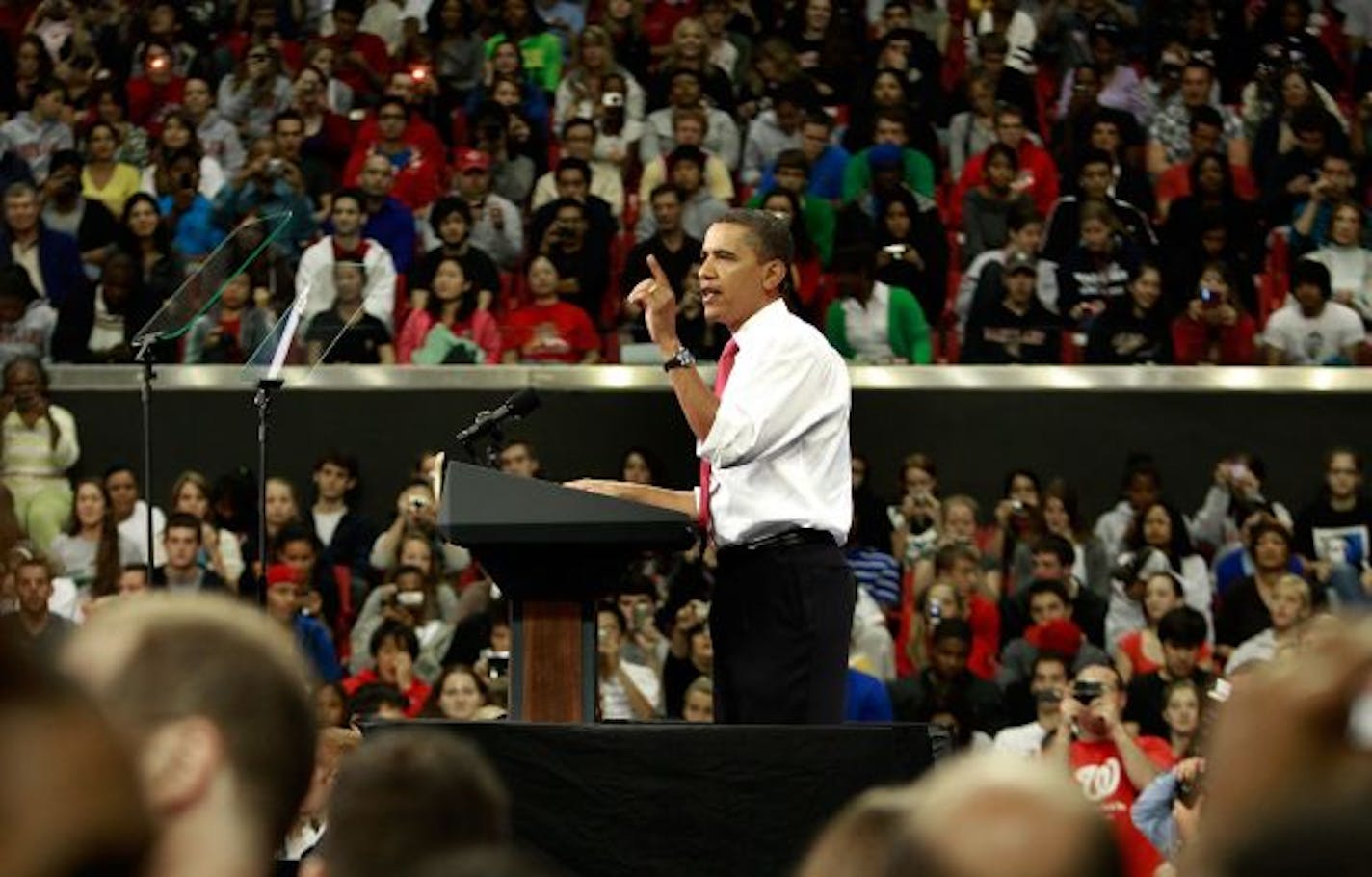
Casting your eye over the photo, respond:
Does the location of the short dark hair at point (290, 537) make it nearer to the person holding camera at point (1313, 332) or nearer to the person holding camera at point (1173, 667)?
the person holding camera at point (1173, 667)

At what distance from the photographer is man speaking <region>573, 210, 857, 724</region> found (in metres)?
6.32

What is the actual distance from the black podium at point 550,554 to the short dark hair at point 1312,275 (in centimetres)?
813

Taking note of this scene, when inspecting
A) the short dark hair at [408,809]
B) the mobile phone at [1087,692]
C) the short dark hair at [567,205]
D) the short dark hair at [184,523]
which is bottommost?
the short dark hair at [184,523]

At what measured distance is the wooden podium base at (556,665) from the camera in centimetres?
612

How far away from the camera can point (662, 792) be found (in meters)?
5.80

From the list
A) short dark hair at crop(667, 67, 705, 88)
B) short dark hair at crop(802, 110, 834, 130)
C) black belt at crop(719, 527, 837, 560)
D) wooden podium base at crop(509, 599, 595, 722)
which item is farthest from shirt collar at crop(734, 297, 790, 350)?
short dark hair at crop(667, 67, 705, 88)

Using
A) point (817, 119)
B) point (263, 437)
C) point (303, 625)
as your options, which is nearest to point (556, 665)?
point (263, 437)

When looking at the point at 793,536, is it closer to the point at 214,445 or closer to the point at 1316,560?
the point at 1316,560

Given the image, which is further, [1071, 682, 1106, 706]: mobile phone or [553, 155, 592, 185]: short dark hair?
[553, 155, 592, 185]: short dark hair

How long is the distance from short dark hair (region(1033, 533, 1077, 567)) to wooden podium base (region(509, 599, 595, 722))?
5.94 meters

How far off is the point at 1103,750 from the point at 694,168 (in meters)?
5.85

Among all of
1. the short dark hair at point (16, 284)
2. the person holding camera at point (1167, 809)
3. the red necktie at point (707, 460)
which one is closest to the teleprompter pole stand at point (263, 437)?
the red necktie at point (707, 460)

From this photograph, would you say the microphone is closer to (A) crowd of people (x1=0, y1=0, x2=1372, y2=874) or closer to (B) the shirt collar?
(B) the shirt collar

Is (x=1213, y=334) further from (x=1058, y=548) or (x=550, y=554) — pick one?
(x=550, y=554)
